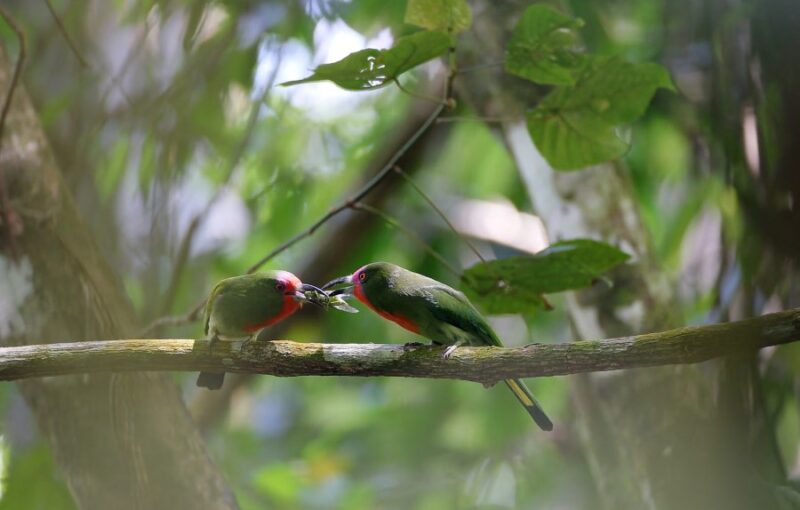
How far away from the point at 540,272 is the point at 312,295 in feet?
2.77

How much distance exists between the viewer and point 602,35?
13.7 feet

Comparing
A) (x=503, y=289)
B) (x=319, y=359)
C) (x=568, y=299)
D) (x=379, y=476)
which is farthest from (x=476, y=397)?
(x=319, y=359)

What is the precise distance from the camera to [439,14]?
7.73 ft

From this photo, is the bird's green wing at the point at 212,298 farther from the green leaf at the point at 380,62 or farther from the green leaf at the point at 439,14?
the green leaf at the point at 439,14

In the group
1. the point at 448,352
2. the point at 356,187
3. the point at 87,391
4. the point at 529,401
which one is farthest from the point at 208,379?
the point at 356,187

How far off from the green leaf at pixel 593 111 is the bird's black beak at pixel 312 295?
1.20m

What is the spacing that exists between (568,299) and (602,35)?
57.8 inches

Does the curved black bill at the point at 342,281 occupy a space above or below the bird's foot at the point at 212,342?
above

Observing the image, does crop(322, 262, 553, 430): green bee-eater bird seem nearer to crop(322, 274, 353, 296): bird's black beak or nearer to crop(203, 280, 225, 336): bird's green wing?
crop(322, 274, 353, 296): bird's black beak

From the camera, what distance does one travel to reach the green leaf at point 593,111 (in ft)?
8.15

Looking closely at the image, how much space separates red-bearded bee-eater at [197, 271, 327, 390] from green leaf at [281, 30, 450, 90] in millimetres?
574

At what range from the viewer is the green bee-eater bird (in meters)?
1.63

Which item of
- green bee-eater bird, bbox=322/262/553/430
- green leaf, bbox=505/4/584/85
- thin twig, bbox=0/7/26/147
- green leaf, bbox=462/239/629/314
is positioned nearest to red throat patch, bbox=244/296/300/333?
green bee-eater bird, bbox=322/262/553/430

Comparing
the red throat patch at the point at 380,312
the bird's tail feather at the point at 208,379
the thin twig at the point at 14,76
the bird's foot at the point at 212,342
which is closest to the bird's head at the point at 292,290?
the red throat patch at the point at 380,312
